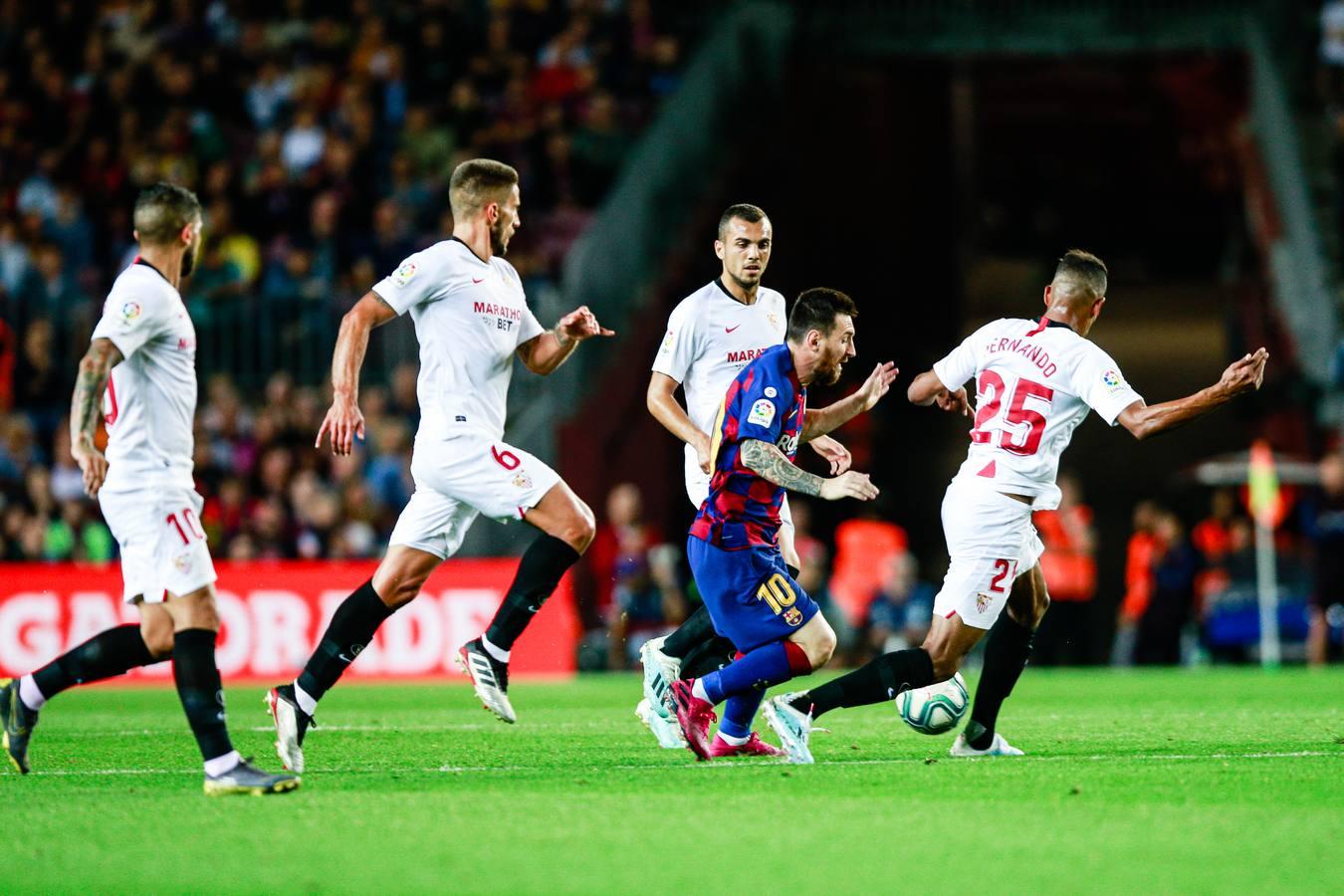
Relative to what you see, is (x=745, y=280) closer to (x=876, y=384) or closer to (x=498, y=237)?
(x=498, y=237)

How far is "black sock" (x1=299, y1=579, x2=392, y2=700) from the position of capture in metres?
8.11

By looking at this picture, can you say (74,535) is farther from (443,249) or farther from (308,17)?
(443,249)

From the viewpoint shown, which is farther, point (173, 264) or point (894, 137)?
point (894, 137)

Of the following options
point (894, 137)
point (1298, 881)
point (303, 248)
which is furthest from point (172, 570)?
point (894, 137)

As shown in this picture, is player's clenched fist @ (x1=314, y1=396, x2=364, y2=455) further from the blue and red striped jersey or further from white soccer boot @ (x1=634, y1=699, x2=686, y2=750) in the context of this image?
white soccer boot @ (x1=634, y1=699, x2=686, y2=750)

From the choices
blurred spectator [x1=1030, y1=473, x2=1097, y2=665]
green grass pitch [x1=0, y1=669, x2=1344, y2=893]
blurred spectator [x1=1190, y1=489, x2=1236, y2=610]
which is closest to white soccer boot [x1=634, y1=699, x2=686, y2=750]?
green grass pitch [x1=0, y1=669, x2=1344, y2=893]

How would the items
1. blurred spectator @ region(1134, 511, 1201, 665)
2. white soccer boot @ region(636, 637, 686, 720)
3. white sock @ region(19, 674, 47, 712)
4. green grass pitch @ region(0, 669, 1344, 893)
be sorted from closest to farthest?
1. green grass pitch @ region(0, 669, 1344, 893)
2. white sock @ region(19, 674, 47, 712)
3. white soccer boot @ region(636, 637, 686, 720)
4. blurred spectator @ region(1134, 511, 1201, 665)

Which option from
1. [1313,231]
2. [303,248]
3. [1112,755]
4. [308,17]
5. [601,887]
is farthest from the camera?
[308,17]

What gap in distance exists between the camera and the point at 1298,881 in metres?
5.09


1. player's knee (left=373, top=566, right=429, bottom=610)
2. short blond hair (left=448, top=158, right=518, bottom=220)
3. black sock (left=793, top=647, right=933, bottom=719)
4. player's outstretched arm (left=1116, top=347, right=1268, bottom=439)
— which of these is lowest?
black sock (left=793, top=647, right=933, bottom=719)

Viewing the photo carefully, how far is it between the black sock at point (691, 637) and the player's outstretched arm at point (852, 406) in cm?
110

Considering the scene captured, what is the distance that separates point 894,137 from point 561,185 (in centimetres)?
625

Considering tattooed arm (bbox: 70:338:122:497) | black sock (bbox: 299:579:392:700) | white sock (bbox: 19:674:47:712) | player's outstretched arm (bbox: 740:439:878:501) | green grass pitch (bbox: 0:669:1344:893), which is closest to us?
green grass pitch (bbox: 0:669:1344:893)

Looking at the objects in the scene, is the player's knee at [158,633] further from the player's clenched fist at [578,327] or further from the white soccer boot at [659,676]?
the white soccer boot at [659,676]
